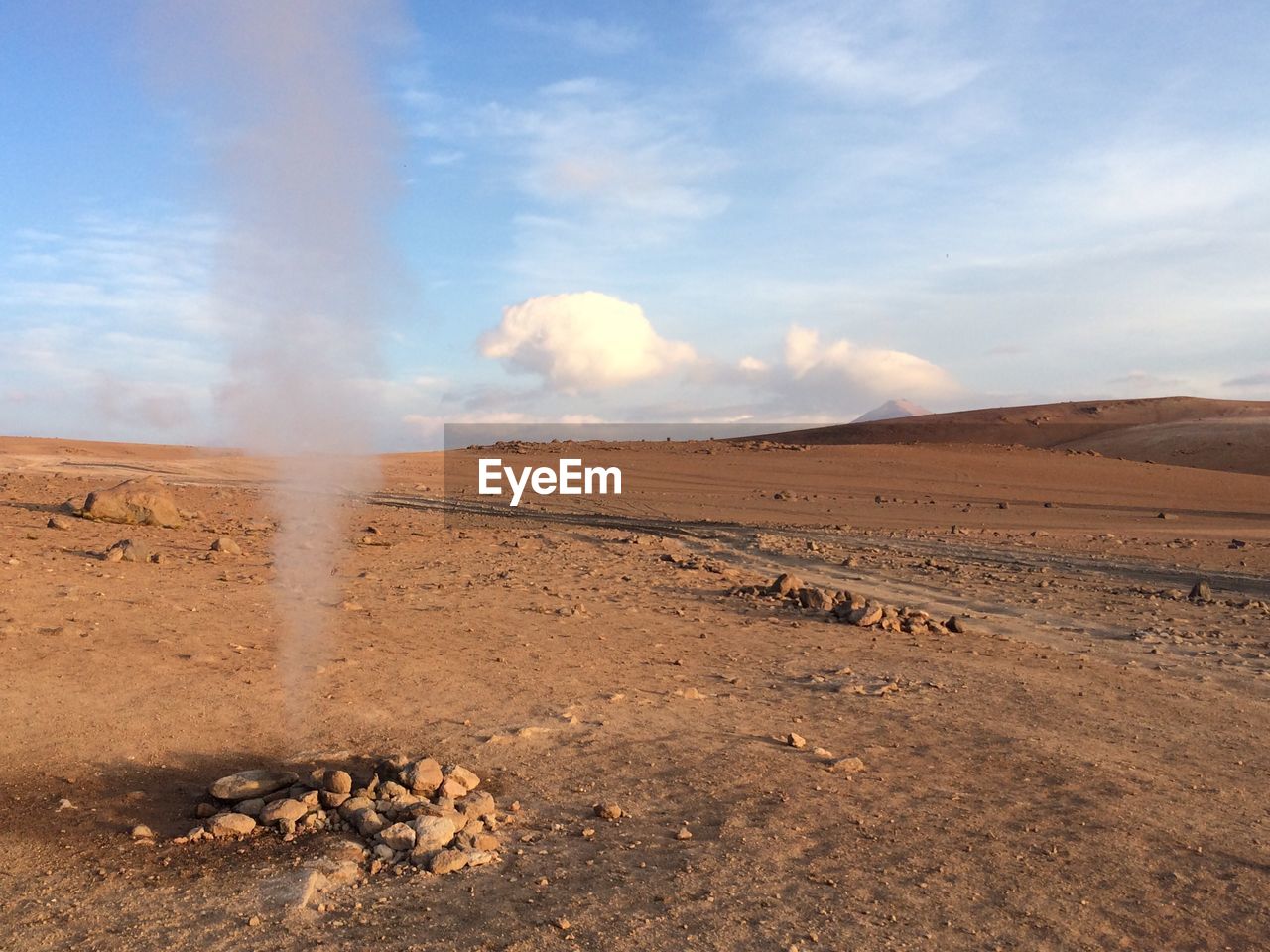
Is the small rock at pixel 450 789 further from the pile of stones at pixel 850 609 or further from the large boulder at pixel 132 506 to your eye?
the large boulder at pixel 132 506

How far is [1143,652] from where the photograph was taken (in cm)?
1038

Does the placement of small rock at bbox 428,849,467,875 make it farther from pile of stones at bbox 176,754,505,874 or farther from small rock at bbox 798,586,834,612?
small rock at bbox 798,586,834,612

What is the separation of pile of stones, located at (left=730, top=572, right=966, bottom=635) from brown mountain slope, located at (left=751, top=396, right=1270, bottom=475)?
1826 inches

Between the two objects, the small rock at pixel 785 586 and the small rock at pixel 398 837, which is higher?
the small rock at pixel 785 586

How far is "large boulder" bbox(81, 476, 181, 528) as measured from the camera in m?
15.8

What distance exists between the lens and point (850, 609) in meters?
11.7

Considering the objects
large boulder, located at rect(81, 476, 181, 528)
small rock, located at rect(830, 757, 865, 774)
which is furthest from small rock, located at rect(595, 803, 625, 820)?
large boulder, located at rect(81, 476, 181, 528)

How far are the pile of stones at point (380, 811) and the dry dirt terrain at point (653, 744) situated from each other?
5.5 inches

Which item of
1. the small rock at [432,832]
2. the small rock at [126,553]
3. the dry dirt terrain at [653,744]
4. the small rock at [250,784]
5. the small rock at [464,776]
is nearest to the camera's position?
the dry dirt terrain at [653,744]

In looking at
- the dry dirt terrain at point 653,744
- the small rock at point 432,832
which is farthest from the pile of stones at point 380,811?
the dry dirt terrain at point 653,744

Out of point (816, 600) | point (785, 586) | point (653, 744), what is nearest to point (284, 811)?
point (653, 744)

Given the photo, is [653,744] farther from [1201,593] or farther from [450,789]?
[1201,593]

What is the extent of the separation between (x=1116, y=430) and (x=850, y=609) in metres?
62.8

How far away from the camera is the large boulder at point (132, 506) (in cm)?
1577
